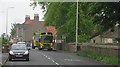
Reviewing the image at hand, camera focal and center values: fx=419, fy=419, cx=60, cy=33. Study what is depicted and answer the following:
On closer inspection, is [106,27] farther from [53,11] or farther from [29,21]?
[29,21]

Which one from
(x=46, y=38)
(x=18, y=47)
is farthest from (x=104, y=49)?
(x=46, y=38)

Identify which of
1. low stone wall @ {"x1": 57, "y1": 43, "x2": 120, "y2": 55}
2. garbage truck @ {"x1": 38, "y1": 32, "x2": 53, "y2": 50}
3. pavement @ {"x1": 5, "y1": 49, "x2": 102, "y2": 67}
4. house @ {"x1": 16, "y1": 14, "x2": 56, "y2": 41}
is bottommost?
pavement @ {"x1": 5, "y1": 49, "x2": 102, "y2": 67}

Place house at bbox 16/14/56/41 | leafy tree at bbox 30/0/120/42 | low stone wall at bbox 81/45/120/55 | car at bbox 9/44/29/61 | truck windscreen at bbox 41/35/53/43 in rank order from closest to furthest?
car at bbox 9/44/29/61 < low stone wall at bbox 81/45/120/55 < leafy tree at bbox 30/0/120/42 < truck windscreen at bbox 41/35/53/43 < house at bbox 16/14/56/41

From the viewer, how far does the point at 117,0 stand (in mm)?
31344

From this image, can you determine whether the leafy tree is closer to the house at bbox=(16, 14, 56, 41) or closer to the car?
the car

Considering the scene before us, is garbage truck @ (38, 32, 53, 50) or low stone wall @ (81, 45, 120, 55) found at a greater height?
garbage truck @ (38, 32, 53, 50)

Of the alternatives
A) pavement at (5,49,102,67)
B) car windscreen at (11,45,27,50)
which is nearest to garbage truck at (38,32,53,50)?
pavement at (5,49,102,67)

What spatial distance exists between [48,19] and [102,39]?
24338 mm

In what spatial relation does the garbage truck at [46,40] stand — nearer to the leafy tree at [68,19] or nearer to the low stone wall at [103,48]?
the leafy tree at [68,19]

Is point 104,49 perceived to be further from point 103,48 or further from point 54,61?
point 54,61

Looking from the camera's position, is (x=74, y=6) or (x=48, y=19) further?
(x=48, y=19)

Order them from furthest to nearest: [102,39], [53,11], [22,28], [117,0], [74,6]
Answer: [22,28], [102,39], [53,11], [74,6], [117,0]

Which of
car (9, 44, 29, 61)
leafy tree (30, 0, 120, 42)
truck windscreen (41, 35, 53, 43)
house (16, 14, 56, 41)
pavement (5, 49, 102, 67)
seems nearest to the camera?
pavement (5, 49, 102, 67)

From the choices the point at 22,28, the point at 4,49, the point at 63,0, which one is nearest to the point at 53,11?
the point at 63,0
